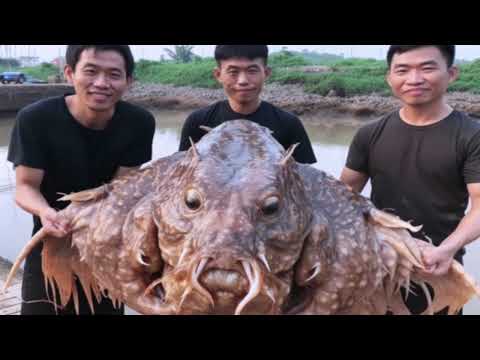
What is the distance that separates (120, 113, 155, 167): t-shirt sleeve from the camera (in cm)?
286

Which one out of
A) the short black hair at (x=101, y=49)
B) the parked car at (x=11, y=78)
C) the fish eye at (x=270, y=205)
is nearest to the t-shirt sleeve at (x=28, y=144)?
the short black hair at (x=101, y=49)

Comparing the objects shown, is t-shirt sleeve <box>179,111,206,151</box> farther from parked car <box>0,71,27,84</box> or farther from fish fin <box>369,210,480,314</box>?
parked car <box>0,71,27,84</box>

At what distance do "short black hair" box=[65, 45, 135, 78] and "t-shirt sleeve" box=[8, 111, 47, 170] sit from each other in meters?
0.39

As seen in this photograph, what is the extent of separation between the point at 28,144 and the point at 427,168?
2224 millimetres

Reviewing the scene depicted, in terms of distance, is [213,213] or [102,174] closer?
[213,213]

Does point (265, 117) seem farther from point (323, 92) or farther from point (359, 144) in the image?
point (323, 92)

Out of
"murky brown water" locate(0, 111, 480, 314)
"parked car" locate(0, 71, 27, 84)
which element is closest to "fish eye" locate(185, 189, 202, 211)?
"murky brown water" locate(0, 111, 480, 314)

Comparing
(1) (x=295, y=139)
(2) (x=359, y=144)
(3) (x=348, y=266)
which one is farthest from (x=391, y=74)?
(3) (x=348, y=266)

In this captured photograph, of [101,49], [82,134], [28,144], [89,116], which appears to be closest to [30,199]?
[28,144]

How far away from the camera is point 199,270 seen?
1297 mm

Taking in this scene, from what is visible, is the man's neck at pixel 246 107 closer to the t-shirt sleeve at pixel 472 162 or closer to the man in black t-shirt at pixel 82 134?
the man in black t-shirt at pixel 82 134

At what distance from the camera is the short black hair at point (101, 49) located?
8.08 feet

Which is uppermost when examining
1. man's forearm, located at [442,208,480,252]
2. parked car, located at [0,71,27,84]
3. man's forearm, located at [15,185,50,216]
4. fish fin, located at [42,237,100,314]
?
man's forearm, located at [442,208,480,252]
